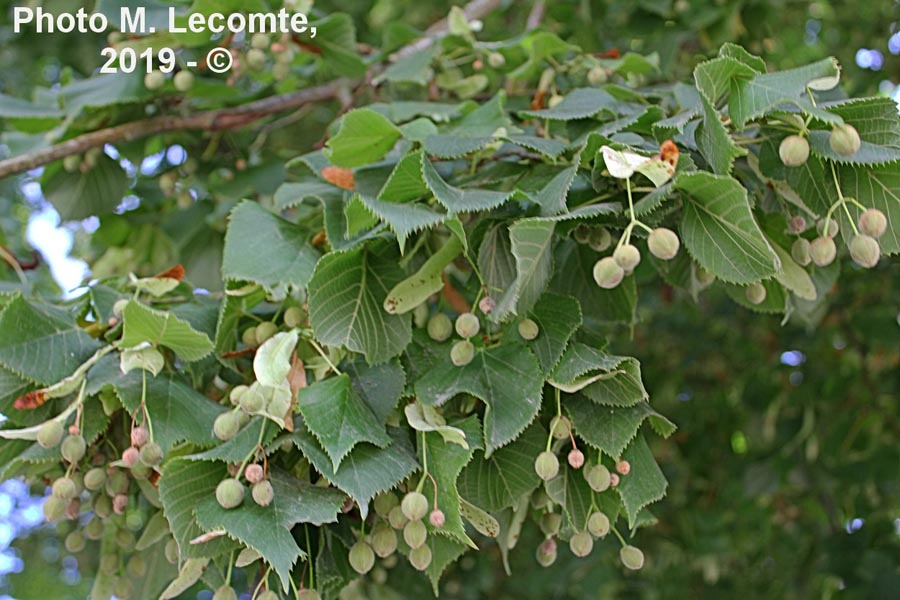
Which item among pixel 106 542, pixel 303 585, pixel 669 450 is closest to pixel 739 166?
pixel 303 585

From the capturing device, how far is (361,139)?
5.19ft

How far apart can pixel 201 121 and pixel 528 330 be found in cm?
135

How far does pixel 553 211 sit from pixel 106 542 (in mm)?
1063

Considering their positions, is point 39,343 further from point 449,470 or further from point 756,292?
point 756,292

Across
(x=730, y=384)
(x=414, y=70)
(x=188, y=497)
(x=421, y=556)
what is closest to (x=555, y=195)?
(x=421, y=556)

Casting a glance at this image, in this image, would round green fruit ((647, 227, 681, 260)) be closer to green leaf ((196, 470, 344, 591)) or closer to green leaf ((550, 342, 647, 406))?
green leaf ((550, 342, 647, 406))

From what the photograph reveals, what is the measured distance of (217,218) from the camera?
2500 millimetres

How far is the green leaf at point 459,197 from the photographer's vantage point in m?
1.31

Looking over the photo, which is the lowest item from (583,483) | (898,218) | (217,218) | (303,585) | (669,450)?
(669,450)

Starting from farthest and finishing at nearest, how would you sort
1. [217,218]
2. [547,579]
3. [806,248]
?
1. [547,579]
2. [217,218]
3. [806,248]

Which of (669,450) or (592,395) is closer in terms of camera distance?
(592,395)

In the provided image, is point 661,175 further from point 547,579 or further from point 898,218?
point 547,579

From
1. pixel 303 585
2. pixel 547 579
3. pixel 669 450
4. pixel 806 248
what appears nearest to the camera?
pixel 303 585

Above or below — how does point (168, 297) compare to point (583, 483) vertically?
below
